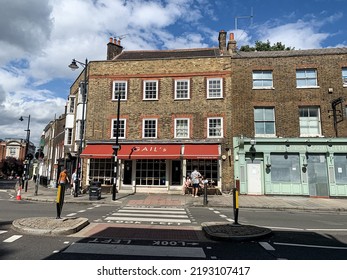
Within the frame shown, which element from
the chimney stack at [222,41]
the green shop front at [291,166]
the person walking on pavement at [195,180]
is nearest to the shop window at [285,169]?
the green shop front at [291,166]

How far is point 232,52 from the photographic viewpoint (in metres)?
22.8

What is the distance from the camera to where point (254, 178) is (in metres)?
19.6

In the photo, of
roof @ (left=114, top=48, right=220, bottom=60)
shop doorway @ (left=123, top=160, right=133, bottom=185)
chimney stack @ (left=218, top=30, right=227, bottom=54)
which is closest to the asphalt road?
shop doorway @ (left=123, top=160, right=133, bottom=185)

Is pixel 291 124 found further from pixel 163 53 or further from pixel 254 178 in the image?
pixel 163 53

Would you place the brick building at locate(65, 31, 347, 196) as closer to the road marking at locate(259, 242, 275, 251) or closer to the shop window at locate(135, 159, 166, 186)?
the shop window at locate(135, 159, 166, 186)

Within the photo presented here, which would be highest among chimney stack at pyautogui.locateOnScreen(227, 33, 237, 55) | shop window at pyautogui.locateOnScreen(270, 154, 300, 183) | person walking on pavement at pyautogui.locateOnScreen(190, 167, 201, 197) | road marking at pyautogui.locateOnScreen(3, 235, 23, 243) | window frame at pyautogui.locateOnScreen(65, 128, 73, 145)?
chimney stack at pyautogui.locateOnScreen(227, 33, 237, 55)

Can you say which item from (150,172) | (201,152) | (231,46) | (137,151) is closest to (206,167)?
(201,152)

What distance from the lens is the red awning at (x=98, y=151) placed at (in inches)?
768

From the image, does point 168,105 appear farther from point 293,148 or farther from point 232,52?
point 293,148

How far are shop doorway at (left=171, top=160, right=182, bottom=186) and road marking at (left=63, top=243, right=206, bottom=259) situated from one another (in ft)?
47.4

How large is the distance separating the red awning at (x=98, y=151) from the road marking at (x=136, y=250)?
45.3ft

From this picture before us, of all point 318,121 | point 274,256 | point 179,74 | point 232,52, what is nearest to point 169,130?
point 179,74

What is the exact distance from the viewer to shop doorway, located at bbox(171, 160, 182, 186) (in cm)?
2028
